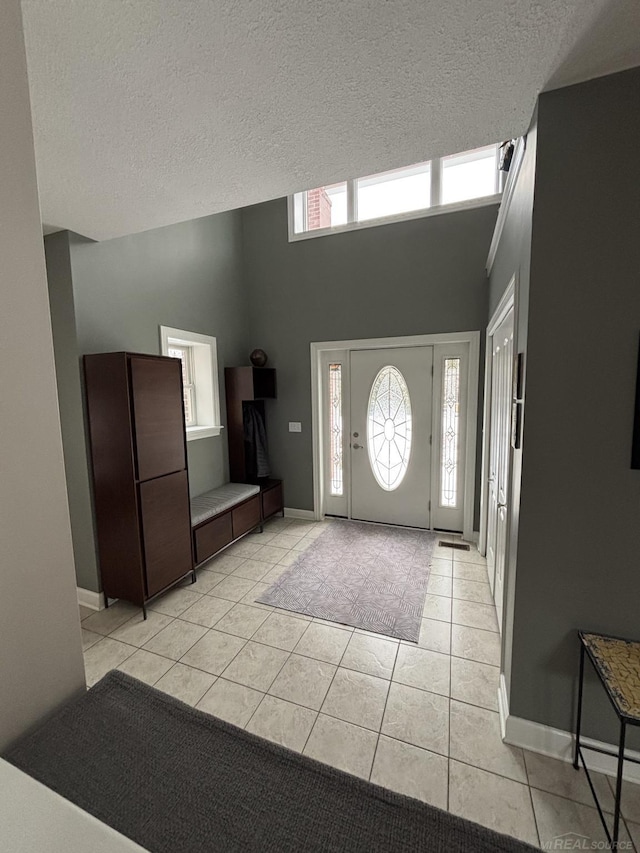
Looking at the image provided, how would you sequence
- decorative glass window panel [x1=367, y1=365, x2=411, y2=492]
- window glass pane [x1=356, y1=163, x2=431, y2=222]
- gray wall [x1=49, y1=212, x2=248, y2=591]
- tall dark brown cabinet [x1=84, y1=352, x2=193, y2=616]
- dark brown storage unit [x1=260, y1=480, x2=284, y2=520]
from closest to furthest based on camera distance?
1. tall dark brown cabinet [x1=84, y1=352, x2=193, y2=616]
2. gray wall [x1=49, y1=212, x2=248, y2=591]
3. window glass pane [x1=356, y1=163, x2=431, y2=222]
4. decorative glass window panel [x1=367, y1=365, x2=411, y2=492]
5. dark brown storage unit [x1=260, y1=480, x2=284, y2=520]

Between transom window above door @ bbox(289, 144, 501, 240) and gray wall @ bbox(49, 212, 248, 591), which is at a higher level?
transom window above door @ bbox(289, 144, 501, 240)

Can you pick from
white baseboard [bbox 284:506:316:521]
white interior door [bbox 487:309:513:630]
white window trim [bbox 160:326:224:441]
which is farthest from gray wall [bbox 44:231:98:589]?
white interior door [bbox 487:309:513:630]

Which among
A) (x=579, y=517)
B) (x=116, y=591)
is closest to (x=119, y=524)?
(x=116, y=591)

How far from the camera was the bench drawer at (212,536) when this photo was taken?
2934 millimetres

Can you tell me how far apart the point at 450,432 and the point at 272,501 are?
2119 mm

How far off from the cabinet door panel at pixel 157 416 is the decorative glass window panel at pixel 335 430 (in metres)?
1.85

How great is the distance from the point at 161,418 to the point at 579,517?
2517 mm

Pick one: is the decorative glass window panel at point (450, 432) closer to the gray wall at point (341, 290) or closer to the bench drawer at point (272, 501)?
the gray wall at point (341, 290)

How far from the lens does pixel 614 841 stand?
3.75ft

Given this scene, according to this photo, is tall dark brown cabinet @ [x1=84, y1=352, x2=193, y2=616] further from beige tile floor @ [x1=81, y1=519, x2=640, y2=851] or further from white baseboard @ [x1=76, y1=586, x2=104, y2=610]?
beige tile floor @ [x1=81, y1=519, x2=640, y2=851]

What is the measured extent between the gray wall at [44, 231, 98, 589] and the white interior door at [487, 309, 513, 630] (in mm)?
2781

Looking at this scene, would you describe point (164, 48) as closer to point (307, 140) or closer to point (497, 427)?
point (307, 140)

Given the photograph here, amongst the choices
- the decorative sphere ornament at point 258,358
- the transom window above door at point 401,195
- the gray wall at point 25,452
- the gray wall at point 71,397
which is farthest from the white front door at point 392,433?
the gray wall at point 25,452

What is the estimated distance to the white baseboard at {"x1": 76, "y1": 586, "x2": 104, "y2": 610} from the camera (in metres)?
2.60
